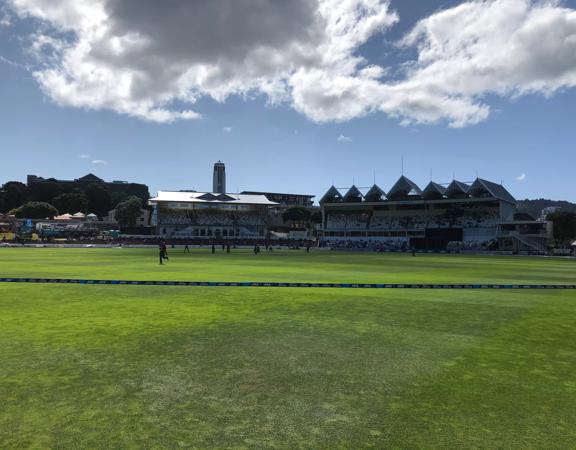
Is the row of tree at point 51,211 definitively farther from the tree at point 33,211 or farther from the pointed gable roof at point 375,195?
the pointed gable roof at point 375,195

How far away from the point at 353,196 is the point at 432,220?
21.5 meters

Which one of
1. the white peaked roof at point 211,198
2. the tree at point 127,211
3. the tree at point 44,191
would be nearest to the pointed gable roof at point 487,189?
the white peaked roof at point 211,198

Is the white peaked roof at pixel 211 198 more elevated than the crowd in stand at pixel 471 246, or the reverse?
the white peaked roof at pixel 211 198

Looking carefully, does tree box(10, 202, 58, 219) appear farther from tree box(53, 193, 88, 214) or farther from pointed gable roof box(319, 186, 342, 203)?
pointed gable roof box(319, 186, 342, 203)

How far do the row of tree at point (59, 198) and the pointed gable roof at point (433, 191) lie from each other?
108223 mm

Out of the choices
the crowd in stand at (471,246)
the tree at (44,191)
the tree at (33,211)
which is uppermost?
the tree at (44,191)

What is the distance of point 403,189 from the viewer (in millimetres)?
107625

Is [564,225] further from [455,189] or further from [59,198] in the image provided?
[59,198]

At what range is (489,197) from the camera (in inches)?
3642

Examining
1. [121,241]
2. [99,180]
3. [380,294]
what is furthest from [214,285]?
[99,180]

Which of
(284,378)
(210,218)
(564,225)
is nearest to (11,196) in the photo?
(210,218)

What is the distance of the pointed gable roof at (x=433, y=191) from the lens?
332 ft

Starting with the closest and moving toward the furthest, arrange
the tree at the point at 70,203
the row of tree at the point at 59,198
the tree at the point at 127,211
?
the tree at the point at 127,211, the tree at the point at 70,203, the row of tree at the point at 59,198

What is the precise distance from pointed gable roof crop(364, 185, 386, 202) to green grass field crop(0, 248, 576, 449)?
99453 mm
